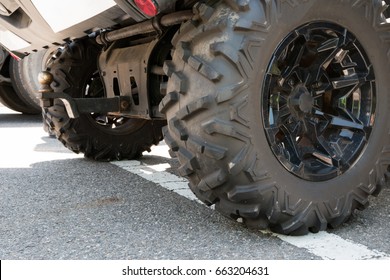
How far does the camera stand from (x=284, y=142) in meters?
2.22

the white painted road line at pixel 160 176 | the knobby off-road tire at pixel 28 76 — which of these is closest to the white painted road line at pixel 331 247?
the white painted road line at pixel 160 176

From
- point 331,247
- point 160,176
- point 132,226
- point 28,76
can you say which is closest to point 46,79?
point 160,176

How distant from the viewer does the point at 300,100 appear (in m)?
2.19

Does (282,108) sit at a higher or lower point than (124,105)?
higher

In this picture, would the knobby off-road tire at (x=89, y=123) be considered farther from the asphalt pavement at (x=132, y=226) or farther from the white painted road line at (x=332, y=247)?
the white painted road line at (x=332, y=247)

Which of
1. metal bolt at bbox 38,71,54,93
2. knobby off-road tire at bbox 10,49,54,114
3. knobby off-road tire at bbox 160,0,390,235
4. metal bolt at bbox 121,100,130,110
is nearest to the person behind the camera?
knobby off-road tire at bbox 160,0,390,235

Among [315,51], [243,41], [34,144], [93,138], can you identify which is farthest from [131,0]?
[34,144]

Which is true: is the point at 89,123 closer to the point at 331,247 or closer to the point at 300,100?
the point at 300,100

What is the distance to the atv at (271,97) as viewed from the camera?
1915 millimetres

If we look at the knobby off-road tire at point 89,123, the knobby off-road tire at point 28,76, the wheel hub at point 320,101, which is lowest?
the knobby off-road tire at point 28,76

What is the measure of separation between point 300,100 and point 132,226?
37.3 inches

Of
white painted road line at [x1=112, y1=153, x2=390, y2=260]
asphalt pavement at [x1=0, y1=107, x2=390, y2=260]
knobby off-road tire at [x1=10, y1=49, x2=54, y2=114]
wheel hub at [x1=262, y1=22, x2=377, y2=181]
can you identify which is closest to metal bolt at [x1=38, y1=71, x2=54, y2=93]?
asphalt pavement at [x1=0, y1=107, x2=390, y2=260]

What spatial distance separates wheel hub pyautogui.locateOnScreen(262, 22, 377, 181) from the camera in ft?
6.98

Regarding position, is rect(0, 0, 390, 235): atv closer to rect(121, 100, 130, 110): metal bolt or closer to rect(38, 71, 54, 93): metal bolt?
rect(121, 100, 130, 110): metal bolt
